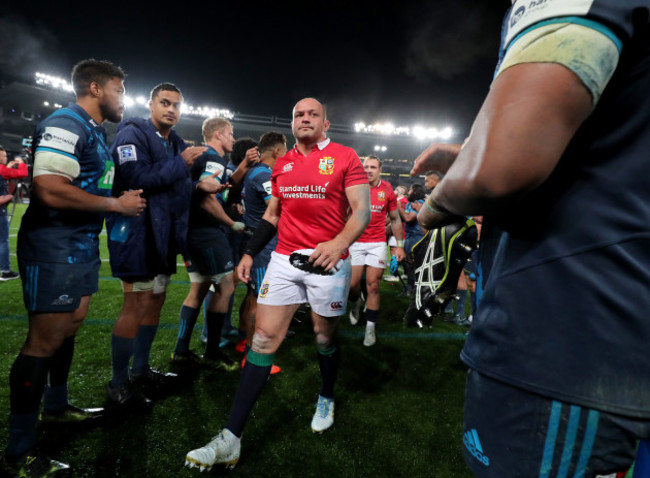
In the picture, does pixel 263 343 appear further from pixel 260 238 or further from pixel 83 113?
pixel 83 113

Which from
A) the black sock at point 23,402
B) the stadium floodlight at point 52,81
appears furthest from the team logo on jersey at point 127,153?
the stadium floodlight at point 52,81

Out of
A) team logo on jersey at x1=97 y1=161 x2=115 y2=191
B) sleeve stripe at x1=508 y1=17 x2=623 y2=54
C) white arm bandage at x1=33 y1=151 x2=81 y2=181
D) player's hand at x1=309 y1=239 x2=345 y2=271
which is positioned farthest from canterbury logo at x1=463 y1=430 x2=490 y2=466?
team logo on jersey at x1=97 y1=161 x2=115 y2=191

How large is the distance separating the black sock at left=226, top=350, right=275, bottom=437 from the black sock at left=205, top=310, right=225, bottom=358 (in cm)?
144

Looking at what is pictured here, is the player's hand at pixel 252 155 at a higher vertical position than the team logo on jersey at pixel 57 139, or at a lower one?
higher

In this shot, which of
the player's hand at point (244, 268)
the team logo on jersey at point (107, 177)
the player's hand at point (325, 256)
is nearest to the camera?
the player's hand at point (325, 256)

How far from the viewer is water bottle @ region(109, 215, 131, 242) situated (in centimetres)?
276

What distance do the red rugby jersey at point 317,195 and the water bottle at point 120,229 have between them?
1261 millimetres

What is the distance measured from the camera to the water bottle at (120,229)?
9.07ft

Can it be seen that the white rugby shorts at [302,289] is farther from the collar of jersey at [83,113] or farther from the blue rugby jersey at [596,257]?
the blue rugby jersey at [596,257]

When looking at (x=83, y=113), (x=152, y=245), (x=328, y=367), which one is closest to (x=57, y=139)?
(x=83, y=113)

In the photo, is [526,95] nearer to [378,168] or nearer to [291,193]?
[291,193]

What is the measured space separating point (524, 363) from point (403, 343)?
4.00m

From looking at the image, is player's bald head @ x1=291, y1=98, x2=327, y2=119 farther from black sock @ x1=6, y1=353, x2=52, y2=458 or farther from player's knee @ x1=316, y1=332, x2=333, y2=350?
black sock @ x1=6, y1=353, x2=52, y2=458

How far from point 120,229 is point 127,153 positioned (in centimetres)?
Answer: 61
